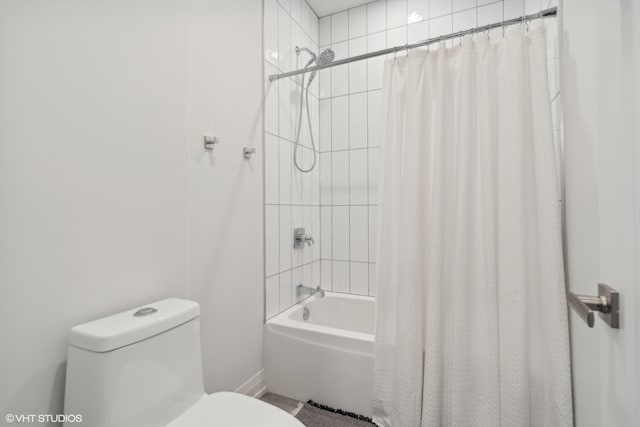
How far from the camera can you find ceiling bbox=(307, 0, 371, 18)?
7.64ft

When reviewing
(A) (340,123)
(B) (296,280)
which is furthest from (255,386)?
(A) (340,123)

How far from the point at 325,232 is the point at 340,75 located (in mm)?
1248

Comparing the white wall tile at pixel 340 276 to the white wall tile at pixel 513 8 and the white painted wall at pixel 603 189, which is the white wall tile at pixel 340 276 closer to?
the white painted wall at pixel 603 189

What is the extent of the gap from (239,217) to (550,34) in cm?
166

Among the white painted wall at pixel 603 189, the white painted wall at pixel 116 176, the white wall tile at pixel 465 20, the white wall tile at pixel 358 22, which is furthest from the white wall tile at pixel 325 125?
the white painted wall at pixel 603 189

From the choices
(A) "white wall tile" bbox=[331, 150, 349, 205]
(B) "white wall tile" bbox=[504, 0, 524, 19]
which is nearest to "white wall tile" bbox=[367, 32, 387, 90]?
(A) "white wall tile" bbox=[331, 150, 349, 205]

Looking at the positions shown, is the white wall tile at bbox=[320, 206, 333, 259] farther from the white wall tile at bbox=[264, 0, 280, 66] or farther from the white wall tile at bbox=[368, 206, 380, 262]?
the white wall tile at bbox=[264, 0, 280, 66]

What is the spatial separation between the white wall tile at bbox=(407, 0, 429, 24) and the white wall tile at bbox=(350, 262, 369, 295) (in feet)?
6.00

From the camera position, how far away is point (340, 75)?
2422 millimetres

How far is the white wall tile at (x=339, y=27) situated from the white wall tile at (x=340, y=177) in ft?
3.01

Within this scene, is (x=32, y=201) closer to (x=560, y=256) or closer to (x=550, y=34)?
(x=560, y=256)

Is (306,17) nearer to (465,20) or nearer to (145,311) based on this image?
(465,20)

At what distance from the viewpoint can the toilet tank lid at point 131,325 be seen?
2.77 feet

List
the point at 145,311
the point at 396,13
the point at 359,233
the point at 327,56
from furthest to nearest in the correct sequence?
the point at 359,233 → the point at 396,13 → the point at 327,56 → the point at 145,311
